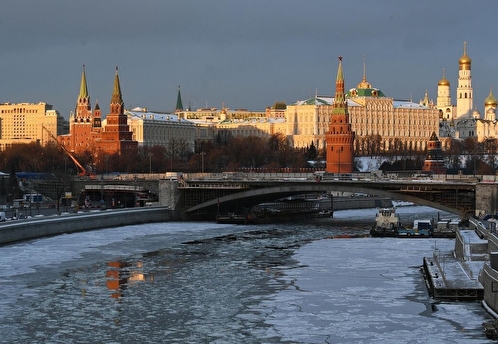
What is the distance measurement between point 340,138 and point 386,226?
2817 inches

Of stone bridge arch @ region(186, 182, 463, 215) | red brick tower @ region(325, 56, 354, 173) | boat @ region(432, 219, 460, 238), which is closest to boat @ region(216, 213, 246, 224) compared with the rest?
stone bridge arch @ region(186, 182, 463, 215)

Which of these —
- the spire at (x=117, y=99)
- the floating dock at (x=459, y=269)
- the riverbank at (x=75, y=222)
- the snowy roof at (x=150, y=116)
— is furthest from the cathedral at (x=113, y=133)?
the floating dock at (x=459, y=269)

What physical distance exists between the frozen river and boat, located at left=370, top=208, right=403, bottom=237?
254 cm

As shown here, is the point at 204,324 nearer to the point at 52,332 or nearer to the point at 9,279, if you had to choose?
the point at 52,332

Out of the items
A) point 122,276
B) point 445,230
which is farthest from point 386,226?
point 122,276

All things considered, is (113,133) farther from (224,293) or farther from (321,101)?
(224,293)

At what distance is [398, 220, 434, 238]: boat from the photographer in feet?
184

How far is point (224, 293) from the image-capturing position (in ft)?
→ 116

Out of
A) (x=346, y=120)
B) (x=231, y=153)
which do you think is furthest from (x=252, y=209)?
(x=231, y=153)

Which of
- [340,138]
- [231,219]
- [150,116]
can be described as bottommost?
[231,219]

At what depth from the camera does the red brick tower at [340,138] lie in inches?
5054

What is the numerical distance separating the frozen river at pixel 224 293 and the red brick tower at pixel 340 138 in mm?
74416

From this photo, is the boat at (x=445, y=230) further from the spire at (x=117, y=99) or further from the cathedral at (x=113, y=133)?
the spire at (x=117, y=99)

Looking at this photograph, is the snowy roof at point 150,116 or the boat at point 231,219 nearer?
the boat at point 231,219
